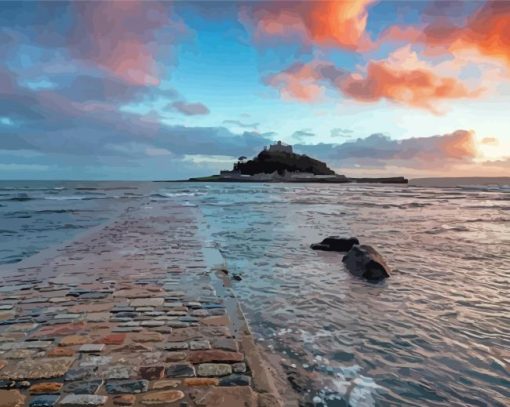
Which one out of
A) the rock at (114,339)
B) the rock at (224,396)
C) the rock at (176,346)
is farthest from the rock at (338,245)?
the rock at (224,396)

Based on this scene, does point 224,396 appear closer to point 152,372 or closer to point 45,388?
point 152,372

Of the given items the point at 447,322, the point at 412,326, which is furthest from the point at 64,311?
the point at 447,322

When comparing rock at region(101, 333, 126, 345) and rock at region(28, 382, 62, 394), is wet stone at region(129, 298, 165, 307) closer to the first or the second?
rock at region(101, 333, 126, 345)

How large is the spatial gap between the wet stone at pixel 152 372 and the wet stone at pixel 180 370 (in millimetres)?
65

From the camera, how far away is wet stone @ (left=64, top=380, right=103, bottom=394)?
12.7 ft

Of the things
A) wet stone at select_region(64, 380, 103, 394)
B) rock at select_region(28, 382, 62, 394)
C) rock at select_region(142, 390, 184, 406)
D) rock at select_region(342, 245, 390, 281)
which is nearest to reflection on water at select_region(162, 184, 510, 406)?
rock at select_region(342, 245, 390, 281)

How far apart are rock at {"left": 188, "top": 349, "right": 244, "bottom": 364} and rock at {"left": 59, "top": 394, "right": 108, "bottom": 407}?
3.73ft

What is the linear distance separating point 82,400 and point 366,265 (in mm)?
7318

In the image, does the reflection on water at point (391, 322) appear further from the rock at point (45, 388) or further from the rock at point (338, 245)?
the rock at point (45, 388)

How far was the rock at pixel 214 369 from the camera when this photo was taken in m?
4.30

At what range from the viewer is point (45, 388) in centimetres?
391

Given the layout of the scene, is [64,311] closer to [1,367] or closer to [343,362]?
[1,367]

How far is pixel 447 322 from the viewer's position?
632 centimetres

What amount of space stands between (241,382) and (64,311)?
3.71 m
